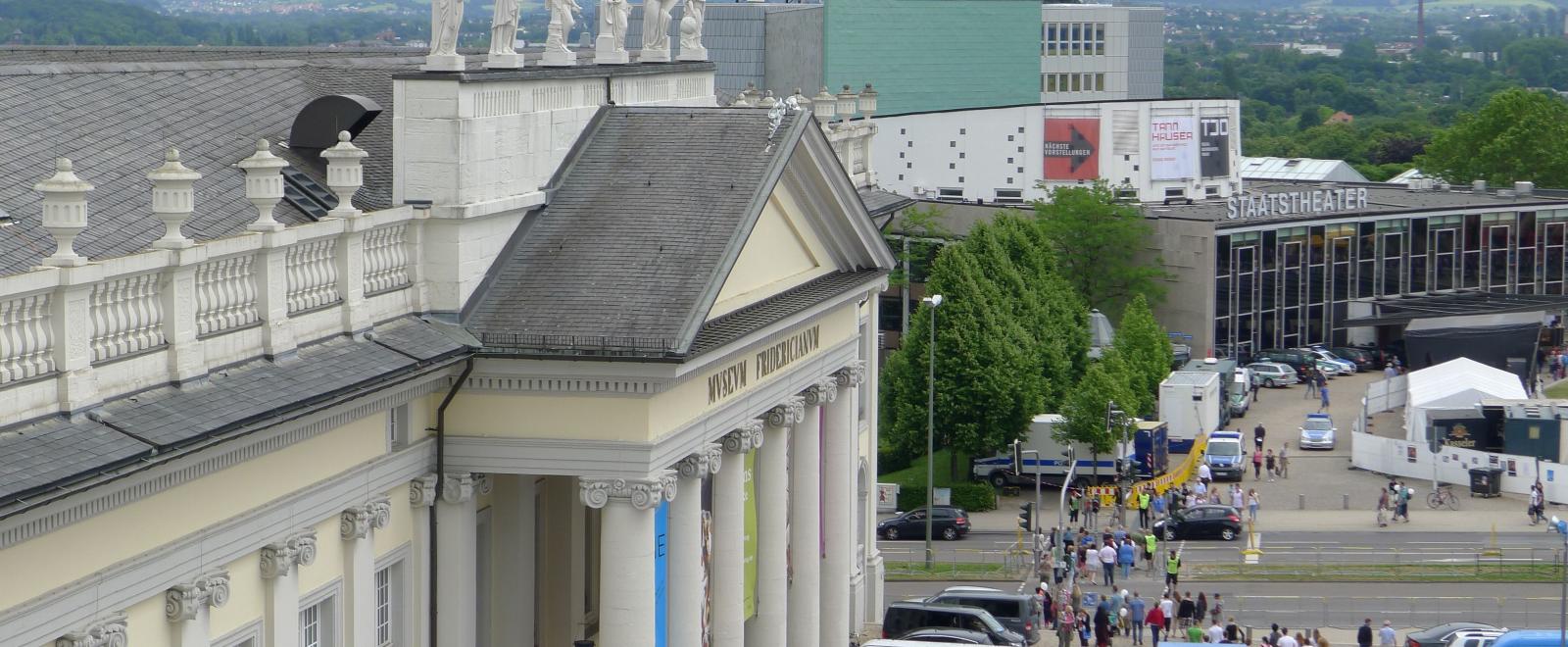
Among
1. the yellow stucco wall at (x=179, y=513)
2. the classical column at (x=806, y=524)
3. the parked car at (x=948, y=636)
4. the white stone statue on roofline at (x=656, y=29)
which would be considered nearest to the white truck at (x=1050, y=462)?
the parked car at (x=948, y=636)

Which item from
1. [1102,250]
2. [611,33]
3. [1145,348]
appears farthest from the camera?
[1102,250]

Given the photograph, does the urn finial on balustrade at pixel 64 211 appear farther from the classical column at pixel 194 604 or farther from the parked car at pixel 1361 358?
the parked car at pixel 1361 358

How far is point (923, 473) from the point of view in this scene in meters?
99.5

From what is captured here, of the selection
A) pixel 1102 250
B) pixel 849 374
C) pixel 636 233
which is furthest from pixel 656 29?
pixel 1102 250

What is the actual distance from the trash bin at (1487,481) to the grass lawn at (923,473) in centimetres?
1942

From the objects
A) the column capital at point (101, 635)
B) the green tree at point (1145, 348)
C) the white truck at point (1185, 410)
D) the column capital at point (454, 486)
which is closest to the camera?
the column capital at point (101, 635)

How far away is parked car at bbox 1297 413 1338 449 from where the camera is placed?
10256 cm

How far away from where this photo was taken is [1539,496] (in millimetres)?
87500

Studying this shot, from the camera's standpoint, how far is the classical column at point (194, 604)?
88.5 ft

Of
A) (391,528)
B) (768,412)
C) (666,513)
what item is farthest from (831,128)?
(391,528)

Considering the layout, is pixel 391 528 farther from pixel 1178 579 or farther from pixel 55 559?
pixel 1178 579

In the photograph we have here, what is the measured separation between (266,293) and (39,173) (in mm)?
3614

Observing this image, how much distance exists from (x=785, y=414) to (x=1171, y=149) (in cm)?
9730

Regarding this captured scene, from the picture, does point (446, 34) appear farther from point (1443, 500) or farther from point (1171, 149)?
point (1171, 149)
